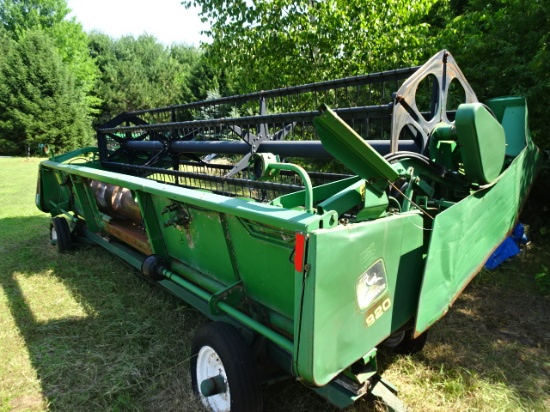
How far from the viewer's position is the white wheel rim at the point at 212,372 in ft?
6.54

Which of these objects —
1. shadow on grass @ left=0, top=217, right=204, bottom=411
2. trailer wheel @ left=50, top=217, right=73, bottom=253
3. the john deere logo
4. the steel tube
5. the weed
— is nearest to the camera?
the john deere logo

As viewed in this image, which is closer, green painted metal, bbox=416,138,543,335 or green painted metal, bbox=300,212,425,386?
green painted metal, bbox=300,212,425,386

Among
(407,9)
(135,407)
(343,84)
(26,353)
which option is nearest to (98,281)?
(26,353)

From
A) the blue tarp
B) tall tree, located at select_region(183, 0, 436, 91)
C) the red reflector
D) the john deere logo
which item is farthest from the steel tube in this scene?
tall tree, located at select_region(183, 0, 436, 91)

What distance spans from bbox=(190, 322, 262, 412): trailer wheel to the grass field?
21 centimetres

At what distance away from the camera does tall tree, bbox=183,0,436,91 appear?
6371 millimetres

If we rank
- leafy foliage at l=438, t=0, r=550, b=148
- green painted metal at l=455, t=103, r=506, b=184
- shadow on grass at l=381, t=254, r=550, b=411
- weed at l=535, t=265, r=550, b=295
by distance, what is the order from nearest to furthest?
1. green painted metal at l=455, t=103, r=506, b=184
2. shadow on grass at l=381, t=254, r=550, b=411
3. weed at l=535, t=265, r=550, b=295
4. leafy foliage at l=438, t=0, r=550, b=148

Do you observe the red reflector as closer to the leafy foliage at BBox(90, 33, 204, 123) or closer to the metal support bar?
the metal support bar

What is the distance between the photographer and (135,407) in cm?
220

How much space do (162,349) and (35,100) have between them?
26.8 meters

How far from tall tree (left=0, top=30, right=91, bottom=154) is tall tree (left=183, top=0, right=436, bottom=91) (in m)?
20.7

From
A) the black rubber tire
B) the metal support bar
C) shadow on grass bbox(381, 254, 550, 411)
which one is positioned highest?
the metal support bar

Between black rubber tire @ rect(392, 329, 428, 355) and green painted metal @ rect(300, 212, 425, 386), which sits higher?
green painted metal @ rect(300, 212, 425, 386)

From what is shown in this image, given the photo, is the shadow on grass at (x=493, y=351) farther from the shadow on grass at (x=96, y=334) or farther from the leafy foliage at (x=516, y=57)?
the leafy foliage at (x=516, y=57)
